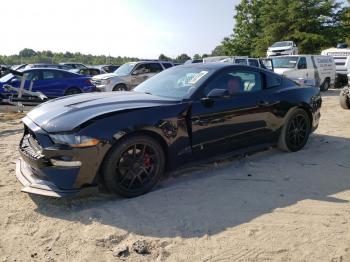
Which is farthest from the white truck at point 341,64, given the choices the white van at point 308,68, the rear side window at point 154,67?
the rear side window at point 154,67

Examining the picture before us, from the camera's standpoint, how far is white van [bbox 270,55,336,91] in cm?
1734

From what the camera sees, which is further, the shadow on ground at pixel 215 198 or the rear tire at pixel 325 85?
the rear tire at pixel 325 85

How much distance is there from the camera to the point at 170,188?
15.8 ft

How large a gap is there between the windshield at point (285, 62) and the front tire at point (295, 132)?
11.6 metres

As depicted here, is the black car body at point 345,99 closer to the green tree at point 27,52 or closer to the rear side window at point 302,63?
the rear side window at point 302,63

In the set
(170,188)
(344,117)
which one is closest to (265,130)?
(170,188)

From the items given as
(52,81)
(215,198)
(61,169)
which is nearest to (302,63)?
(52,81)

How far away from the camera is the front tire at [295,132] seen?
6355mm

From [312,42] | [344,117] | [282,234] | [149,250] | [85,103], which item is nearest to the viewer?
[149,250]

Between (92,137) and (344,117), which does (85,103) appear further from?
(344,117)

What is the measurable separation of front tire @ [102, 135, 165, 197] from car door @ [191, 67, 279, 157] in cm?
61

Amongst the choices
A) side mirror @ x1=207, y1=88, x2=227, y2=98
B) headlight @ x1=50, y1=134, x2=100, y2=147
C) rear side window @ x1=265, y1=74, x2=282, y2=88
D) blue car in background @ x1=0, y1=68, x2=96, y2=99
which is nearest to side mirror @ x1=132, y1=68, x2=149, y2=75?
blue car in background @ x1=0, y1=68, x2=96, y2=99

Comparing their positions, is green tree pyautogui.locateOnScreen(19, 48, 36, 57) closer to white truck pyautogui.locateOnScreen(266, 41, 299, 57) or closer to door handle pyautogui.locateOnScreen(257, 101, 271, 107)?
white truck pyautogui.locateOnScreen(266, 41, 299, 57)

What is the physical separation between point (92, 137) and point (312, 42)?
36.9 m
